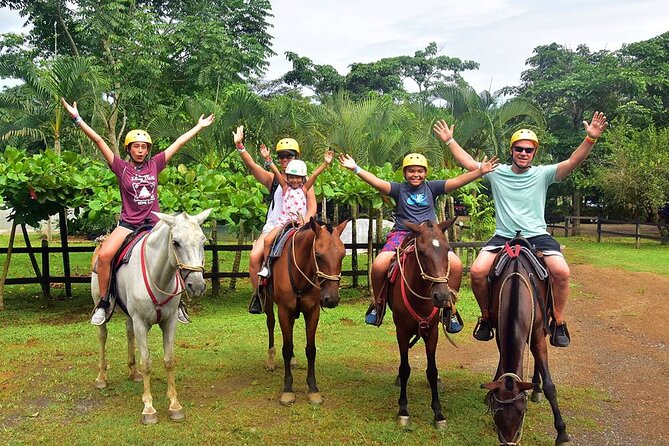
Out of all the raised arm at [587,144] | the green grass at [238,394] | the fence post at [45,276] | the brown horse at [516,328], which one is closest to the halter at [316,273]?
the green grass at [238,394]

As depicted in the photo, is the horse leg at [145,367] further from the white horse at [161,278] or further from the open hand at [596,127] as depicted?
the open hand at [596,127]

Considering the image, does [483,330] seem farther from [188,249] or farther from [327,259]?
[188,249]

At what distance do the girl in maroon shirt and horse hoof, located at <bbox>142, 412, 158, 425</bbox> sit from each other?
3.60ft

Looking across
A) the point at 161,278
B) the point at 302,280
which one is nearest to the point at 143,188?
the point at 161,278

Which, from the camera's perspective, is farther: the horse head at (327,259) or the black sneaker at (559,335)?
the horse head at (327,259)

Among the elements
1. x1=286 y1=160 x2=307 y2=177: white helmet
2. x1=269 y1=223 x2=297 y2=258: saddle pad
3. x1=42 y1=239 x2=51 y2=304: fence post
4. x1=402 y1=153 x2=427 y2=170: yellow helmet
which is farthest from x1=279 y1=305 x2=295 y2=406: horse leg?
x1=42 y1=239 x2=51 y2=304: fence post

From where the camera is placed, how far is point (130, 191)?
5.99m

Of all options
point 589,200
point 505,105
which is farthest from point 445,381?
point 589,200

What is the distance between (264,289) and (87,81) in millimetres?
10409

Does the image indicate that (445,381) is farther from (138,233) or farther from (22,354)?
(22,354)

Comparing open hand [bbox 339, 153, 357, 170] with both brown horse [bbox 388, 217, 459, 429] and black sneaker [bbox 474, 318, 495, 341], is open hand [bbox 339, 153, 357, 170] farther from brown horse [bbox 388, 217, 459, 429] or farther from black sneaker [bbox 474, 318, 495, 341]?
black sneaker [bbox 474, 318, 495, 341]

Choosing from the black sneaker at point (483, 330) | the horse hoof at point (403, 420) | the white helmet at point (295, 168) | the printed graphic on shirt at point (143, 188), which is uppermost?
the white helmet at point (295, 168)

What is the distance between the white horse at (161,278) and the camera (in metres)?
4.88

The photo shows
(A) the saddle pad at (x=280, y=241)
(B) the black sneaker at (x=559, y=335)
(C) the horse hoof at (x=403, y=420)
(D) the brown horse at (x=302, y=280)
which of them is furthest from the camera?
(A) the saddle pad at (x=280, y=241)
